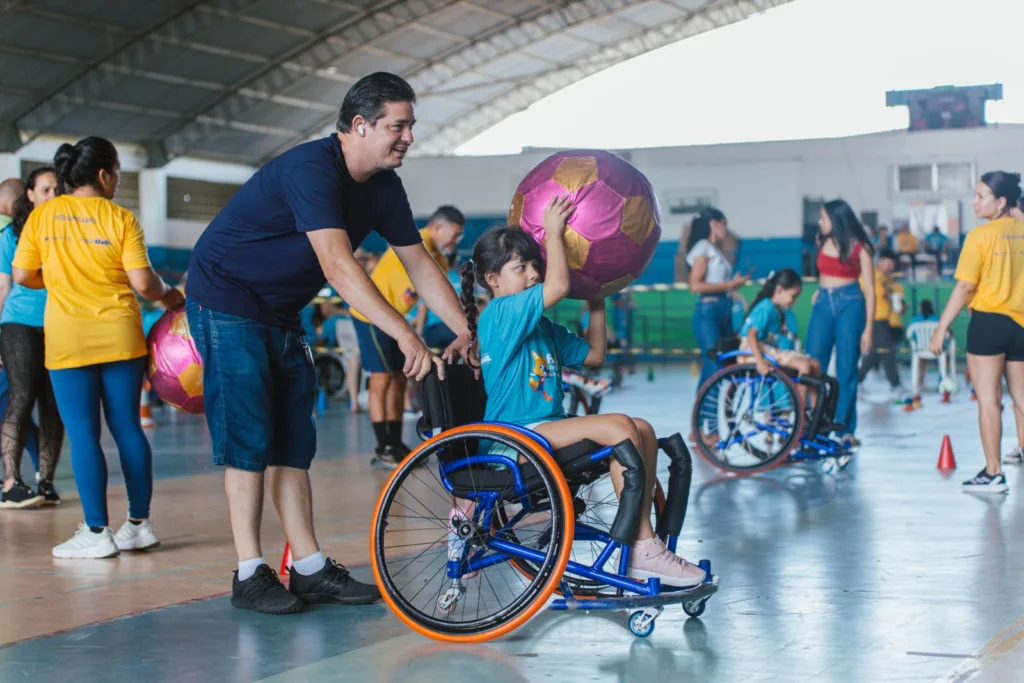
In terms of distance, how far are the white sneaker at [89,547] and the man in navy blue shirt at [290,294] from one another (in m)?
1.13

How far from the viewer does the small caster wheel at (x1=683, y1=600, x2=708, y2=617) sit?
375cm

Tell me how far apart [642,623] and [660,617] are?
1.01ft

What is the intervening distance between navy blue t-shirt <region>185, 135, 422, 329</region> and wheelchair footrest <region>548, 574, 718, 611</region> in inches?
48.5

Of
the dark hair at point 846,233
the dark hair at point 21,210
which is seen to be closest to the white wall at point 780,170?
the dark hair at point 846,233

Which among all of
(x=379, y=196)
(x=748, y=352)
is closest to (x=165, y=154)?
(x=748, y=352)

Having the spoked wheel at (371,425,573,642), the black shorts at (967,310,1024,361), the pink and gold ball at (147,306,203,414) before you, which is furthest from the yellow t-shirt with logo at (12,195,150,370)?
the black shorts at (967,310,1024,361)

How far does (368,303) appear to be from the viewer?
12.0ft

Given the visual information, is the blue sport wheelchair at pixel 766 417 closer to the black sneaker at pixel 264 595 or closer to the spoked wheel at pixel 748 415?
the spoked wheel at pixel 748 415

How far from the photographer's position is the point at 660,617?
151 inches

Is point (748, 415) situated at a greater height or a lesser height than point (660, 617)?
greater

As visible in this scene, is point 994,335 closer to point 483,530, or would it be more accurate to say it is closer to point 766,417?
point 766,417

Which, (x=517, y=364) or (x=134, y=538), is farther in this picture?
(x=134, y=538)

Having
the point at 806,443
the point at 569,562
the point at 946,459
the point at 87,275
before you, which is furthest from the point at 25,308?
the point at 946,459

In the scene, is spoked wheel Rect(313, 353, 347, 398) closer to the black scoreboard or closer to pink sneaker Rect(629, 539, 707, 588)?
pink sneaker Rect(629, 539, 707, 588)
